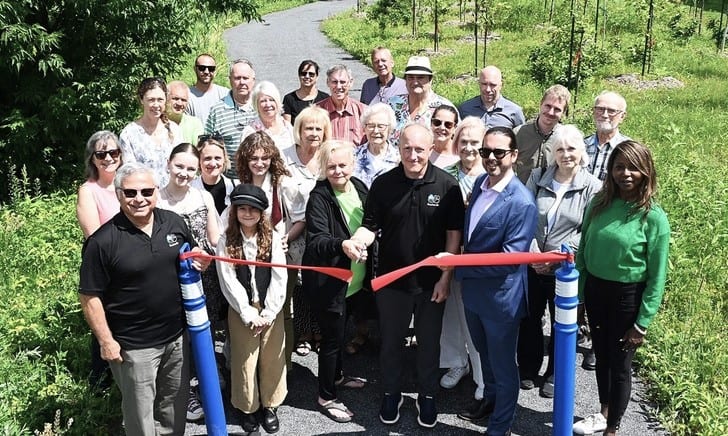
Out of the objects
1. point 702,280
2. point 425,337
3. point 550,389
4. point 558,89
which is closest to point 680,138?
point 702,280

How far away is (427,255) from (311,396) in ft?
5.32

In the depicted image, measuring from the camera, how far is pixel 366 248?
4.48 m

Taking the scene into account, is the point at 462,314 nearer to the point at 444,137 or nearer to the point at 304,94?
the point at 444,137

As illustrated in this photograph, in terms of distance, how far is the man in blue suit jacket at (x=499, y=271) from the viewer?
402 cm

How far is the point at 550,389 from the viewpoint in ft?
16.4

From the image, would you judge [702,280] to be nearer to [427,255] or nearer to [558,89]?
[558,89]

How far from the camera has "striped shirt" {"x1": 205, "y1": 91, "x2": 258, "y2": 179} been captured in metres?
6.42

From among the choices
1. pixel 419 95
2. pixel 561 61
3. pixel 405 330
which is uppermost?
pixel 419 95

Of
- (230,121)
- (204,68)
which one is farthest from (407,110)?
(204,68)

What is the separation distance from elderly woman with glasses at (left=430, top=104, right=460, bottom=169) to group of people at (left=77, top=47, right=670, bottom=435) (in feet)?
0.05

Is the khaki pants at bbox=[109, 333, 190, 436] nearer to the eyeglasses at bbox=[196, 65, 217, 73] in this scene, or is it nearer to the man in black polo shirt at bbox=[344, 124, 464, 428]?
the man in black polo shirt at bbox=[344, 124, 464, 428]

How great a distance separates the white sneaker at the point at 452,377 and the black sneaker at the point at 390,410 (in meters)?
0.58

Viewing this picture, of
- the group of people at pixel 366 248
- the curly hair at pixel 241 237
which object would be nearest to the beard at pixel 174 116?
the group of people at pixel 366 248

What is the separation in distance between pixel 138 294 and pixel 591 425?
125 inches
